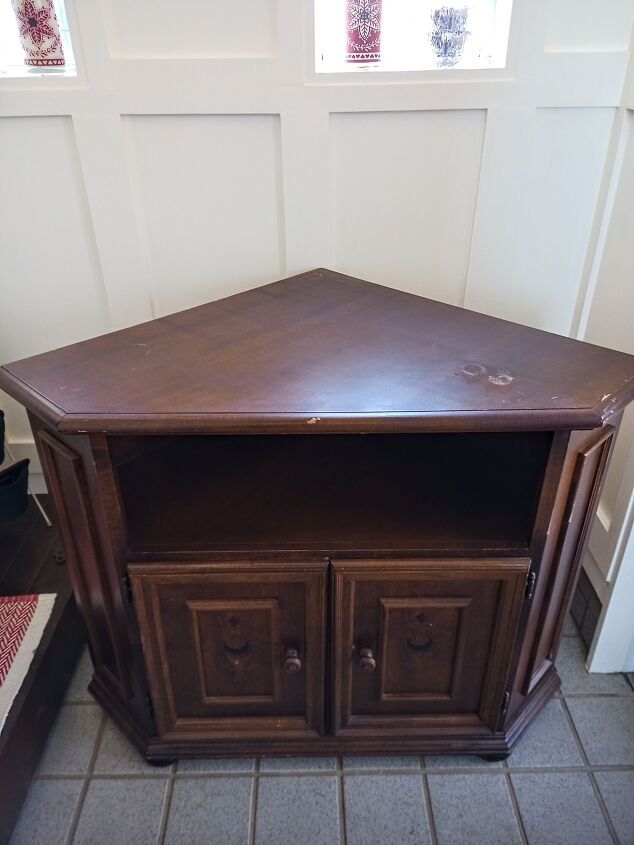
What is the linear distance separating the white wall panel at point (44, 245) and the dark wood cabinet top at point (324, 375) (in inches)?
17.3

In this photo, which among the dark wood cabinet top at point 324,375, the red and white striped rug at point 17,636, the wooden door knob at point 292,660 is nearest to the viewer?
the dark wood cabinet top at point 324,375

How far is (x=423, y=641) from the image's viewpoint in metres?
1.10

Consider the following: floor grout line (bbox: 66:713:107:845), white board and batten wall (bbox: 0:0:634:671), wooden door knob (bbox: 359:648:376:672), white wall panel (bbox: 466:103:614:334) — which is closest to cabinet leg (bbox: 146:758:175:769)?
floor grout line (bbox: 66:713:107:845)

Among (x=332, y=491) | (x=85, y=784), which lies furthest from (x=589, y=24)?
(x=85, y=784)

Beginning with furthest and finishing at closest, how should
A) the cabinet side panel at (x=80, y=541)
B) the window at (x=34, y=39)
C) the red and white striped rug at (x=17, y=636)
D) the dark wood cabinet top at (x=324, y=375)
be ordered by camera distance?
the window at (x=34, y=39) → the red and white striped rug at (x=17, y=636) → the cabinet side panel at (x=80, y=541) → the dark wood cabinet top at (x=324, y=375)

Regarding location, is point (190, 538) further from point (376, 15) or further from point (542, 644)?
point (376, 15)

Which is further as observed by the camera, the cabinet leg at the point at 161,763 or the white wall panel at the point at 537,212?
the white wall panel at the point at 537,212

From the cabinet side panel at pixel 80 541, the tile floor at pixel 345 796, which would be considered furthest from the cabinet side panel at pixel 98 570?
the tile floor at pixel 345 796

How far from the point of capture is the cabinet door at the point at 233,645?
40.1 inches

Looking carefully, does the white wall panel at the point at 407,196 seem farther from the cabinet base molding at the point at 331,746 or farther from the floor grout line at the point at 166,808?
the floor grout line at the point at 166,808

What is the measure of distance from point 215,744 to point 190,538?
465 mm

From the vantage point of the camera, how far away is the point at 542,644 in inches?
47.6

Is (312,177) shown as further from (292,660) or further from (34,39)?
(292,660)

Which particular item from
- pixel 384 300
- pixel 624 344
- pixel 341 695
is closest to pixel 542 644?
pixel 341 695
